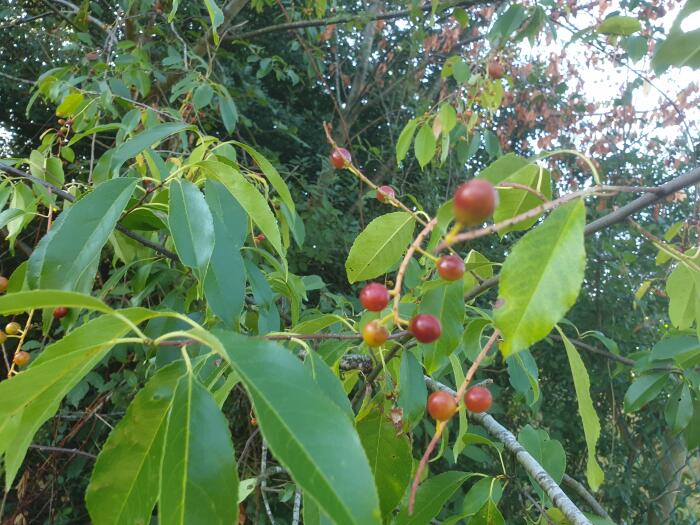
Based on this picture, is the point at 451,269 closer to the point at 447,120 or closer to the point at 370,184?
the point at 370,184

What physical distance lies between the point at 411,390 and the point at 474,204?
1.11 feet

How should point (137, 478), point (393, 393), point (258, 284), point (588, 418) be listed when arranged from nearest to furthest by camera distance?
point (137, 478)
point (588, 418)
point (393, 393)
point (258, 284)

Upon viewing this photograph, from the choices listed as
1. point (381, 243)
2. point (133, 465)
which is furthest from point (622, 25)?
point (133, 465)

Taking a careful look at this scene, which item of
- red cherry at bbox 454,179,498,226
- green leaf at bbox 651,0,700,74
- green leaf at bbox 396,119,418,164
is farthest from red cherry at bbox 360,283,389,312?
green leaf at bbox 396,119,418,164

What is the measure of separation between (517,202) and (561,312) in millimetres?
166

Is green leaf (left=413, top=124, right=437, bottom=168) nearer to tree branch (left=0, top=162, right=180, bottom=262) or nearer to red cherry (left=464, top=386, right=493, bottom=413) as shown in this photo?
tree branch (left=0, top=162, right=180, bottom=262)

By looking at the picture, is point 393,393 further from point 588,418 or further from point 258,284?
point 258,284

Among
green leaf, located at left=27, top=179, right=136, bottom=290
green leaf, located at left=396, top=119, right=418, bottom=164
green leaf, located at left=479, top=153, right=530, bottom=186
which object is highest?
green leaf, located at left=479, top=153, right=530, bottom=186

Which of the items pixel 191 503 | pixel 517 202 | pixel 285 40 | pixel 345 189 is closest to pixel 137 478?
pixel 191 503

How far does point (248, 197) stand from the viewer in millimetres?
703

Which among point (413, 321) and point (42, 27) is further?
point (42, 27)

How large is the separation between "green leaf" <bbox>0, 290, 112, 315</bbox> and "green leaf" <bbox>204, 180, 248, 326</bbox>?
248mm

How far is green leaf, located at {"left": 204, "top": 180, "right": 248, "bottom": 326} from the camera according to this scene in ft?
2.05

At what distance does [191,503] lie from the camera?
0.33m
